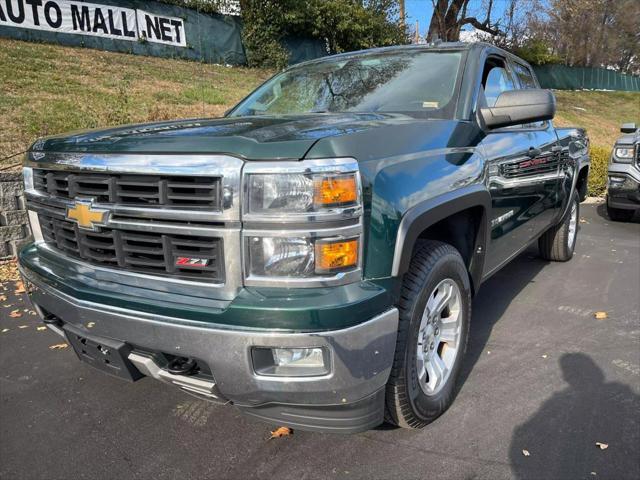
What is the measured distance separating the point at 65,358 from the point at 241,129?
7.20 ft

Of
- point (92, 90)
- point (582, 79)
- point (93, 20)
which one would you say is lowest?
point (92, 90)

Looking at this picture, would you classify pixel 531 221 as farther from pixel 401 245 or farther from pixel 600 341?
pixel 401 245

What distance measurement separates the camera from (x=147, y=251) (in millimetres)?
1959

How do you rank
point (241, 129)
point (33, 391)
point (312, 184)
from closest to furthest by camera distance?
point (312, 184) < point (241, 129) < point (33, 391)

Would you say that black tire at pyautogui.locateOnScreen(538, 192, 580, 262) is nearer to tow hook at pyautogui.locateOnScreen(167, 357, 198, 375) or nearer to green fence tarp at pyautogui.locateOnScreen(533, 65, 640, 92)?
tow hook at pyautogui.locateOnScreen(167, 357, 198, 375)

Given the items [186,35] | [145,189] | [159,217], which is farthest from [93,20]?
[159,217]

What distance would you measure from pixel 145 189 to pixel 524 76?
363cm

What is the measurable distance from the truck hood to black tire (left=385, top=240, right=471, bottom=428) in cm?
65

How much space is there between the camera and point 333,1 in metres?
17.2

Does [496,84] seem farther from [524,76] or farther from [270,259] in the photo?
[270,259]

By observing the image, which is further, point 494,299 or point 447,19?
point 447,19

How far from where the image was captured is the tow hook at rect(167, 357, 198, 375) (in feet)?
6.40

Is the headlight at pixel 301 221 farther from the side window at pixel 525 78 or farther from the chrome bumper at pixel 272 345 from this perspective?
the side window at pixel 525 78

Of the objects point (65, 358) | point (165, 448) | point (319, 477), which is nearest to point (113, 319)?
point (165, 448)
